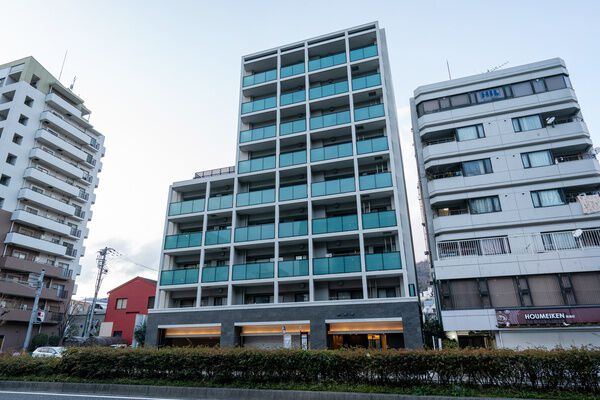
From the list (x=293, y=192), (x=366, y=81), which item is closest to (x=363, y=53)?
(x=366, y=81)

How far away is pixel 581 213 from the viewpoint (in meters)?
22.5

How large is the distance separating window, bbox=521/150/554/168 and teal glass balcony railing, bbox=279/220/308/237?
1585 centimetres

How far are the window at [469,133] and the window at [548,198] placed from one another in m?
5.53

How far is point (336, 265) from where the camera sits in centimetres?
2433

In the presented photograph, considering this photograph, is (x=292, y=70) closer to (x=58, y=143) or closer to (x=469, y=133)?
(x=469, y=133)

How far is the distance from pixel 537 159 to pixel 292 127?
18.2 meters

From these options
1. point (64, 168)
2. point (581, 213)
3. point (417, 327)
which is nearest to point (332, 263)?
point (417, 327)

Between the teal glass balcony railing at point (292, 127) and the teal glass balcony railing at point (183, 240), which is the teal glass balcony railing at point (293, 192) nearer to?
the teal glass balcony railing at point (292, 127)

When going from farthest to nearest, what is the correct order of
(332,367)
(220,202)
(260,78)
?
(260,78), (220,202), (332,367)

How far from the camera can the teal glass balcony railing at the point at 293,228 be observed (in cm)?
2612

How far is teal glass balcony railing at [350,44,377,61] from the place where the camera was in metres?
30.3

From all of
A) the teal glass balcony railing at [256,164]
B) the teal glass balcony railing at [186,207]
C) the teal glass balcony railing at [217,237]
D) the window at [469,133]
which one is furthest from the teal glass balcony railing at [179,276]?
the window at [469,133]

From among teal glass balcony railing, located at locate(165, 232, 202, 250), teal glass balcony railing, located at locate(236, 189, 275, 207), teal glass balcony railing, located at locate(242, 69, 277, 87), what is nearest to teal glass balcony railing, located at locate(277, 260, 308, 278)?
teal glass balcony railing, located at locate(236, 189, 275, 207)

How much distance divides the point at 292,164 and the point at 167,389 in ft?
65.3
